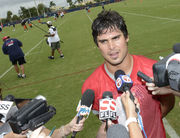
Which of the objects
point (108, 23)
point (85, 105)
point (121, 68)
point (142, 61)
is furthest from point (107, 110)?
point (108, 23)

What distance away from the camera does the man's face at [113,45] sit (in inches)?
92.3

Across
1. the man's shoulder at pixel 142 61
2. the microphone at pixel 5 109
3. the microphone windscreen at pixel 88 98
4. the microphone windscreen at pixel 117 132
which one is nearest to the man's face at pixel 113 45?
the man's shoulder at pixel 142 61

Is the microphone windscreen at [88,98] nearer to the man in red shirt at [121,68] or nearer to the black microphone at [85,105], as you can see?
the black microphone at [85,105]

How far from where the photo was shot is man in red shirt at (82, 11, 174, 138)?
2.25 metres

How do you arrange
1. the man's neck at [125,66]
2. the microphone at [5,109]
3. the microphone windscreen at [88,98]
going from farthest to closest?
the man's neck at [125,66], the microphone windscreen at [88,98], the microphone at [5,109]

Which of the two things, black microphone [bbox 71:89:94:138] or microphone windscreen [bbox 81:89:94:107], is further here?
microphone windscreen [bbox 81:89:94:107]

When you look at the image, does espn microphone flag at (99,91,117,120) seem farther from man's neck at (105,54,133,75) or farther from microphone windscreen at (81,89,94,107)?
man's neck at (105,54,133,75)

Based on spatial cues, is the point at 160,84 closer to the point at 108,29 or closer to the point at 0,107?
the point at 108,29

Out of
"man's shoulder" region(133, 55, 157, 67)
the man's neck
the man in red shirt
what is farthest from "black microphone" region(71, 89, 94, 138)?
"man's shoulder" region(133, 55, 157, 67)

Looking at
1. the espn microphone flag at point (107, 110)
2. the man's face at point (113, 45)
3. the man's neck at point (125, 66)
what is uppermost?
the man's face at point (113, 45)

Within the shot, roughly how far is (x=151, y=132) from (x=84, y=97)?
90cm

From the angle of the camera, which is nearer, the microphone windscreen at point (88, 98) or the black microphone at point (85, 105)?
the black microphone at point (85, 105)

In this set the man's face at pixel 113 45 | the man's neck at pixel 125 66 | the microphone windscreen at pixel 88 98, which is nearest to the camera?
the microphone windscreen at pixel 88 98

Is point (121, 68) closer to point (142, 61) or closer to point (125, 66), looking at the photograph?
point (125, 66)
